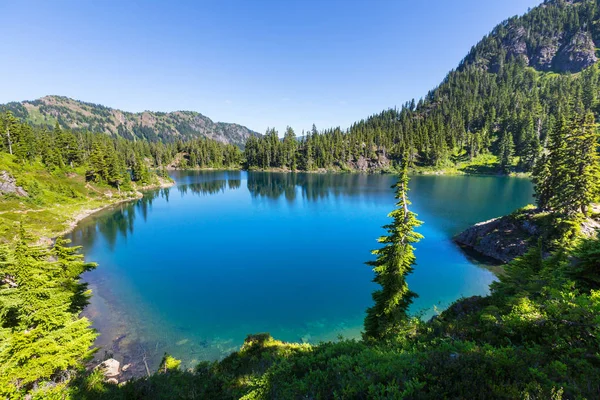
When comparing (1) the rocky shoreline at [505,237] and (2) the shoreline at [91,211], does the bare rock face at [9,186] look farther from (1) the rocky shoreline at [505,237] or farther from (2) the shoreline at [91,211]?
(1) the rocky shoreline at [505,237]

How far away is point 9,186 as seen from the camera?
194 ft

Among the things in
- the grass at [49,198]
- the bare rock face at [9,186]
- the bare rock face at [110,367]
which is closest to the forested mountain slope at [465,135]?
the grass at [49,198]

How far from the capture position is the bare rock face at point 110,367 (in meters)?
19.5

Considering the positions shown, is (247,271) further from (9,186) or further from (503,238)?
(9,186)

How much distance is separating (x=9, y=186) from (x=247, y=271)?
6261 centimetres

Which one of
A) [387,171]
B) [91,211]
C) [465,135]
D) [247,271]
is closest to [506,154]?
[465,135]

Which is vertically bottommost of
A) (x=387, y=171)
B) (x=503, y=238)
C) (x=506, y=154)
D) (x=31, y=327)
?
(x=503, y=238)

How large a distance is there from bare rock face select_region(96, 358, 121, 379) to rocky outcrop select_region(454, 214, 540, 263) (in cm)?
4646

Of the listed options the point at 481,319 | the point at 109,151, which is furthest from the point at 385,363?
the point at 109,151

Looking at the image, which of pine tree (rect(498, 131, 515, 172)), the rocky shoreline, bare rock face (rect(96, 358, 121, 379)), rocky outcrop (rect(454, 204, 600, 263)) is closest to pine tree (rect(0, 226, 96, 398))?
bare rock face (rect(96, 358, 121, 379))

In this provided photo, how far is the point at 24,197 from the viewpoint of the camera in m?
59.8

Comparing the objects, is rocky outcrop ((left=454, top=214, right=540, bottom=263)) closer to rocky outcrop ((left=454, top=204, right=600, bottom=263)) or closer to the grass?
rocky outcrop ((left=454, top=204, right=600, bottom=263))

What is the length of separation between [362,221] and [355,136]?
12486 centimetres

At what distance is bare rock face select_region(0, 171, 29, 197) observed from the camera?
5812 centimetres
